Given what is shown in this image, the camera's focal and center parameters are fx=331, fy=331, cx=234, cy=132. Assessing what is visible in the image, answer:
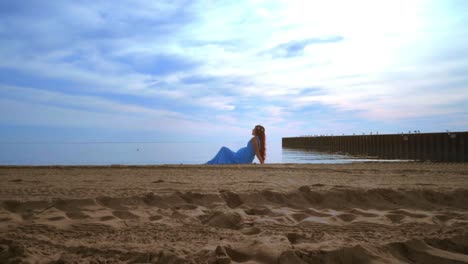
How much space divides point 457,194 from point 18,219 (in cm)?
562

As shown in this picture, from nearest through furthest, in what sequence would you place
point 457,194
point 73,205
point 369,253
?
point 369,253
point 73,205
point 457,194

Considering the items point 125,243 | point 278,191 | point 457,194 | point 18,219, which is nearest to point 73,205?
point 18,219

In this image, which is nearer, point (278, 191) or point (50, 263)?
point (50, 263)

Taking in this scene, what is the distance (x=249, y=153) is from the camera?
13227 millimetres

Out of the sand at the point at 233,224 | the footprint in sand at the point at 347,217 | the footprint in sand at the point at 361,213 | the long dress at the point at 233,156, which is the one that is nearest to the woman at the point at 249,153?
the long dress at the point at 233,156

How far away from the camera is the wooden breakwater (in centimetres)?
1660

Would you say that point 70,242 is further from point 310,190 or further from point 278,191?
point 310,190

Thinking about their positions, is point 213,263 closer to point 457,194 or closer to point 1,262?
point 1,262

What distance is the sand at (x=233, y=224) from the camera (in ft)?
8.58

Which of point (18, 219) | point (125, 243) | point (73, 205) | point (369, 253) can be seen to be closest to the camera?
point (369, 253)

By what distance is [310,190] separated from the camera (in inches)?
193

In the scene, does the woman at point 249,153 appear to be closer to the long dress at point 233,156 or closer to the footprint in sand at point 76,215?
the long dress at point 233,156

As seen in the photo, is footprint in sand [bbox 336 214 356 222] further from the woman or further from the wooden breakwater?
the wooden breakwater

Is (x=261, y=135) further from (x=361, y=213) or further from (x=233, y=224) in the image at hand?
(x=233, y=224)
